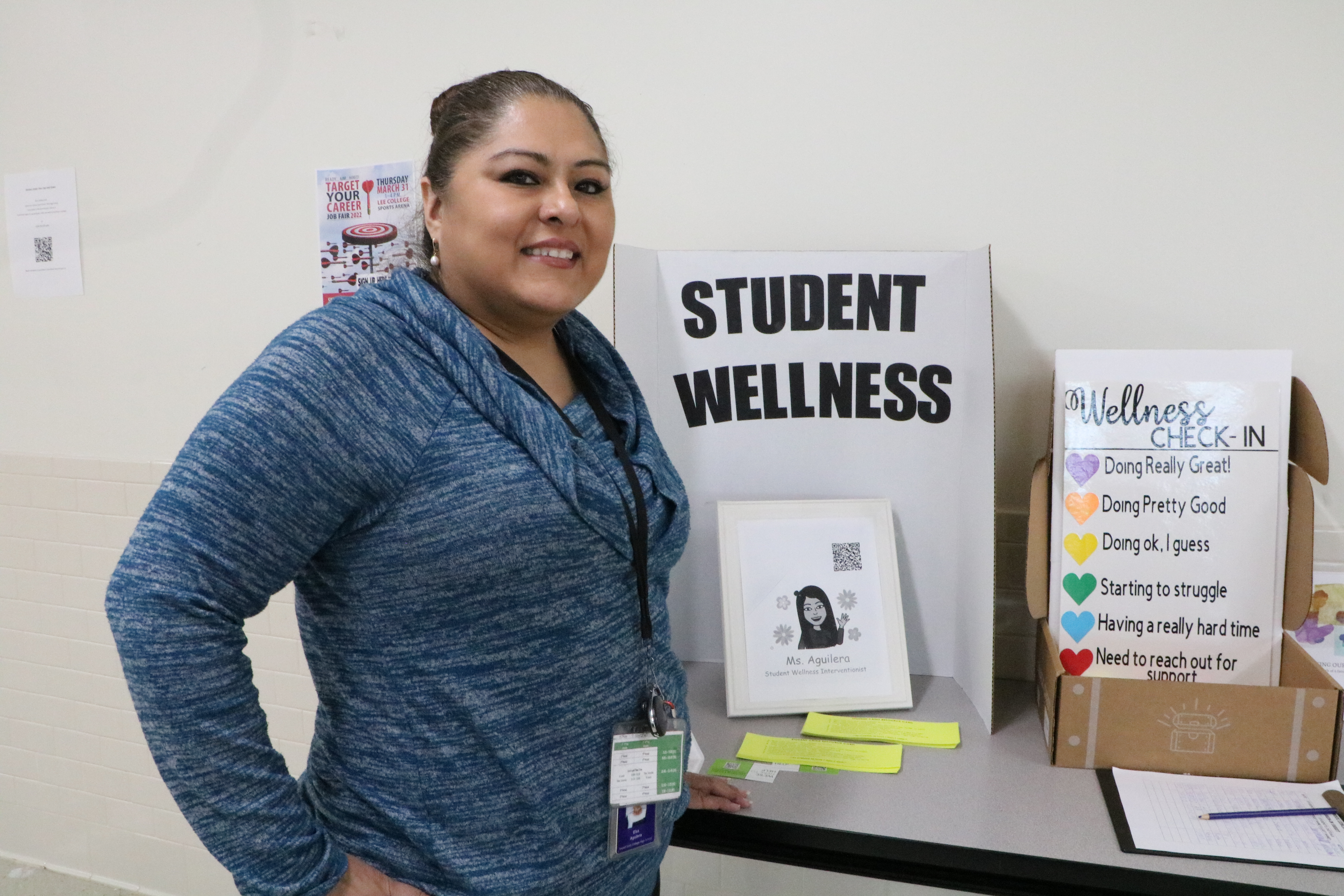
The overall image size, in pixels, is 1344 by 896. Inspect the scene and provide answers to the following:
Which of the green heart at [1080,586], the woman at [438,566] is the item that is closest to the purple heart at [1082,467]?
the green heart at [1080,586]

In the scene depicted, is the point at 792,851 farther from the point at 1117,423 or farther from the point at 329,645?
the point at 1117,423

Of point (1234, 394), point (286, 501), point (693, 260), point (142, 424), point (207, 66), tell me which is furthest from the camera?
point (142, 424)

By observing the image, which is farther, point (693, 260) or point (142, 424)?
point (142, 424)

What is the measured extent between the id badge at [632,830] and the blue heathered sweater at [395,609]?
15 mm

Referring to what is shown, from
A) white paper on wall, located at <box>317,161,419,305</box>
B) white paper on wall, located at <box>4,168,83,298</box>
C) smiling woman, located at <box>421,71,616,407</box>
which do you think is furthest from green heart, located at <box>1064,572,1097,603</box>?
white paper on wall, located at <box>4,168,83,298</box>

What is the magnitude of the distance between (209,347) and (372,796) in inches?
68.5

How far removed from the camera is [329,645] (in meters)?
0.99

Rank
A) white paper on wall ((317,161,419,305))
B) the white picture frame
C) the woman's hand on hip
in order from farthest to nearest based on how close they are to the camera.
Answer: white paper on wall ((317,161,419,305))
the white picture frame
the woman's hand on hip

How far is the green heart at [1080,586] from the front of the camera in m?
1.51

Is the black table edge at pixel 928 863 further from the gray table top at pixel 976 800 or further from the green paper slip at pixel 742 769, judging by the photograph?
the green paper slip at pixel 742 769

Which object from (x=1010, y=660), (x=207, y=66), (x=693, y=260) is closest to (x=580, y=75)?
(x=693, y=260)

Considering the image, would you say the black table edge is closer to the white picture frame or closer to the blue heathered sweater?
the blue heathered sweater

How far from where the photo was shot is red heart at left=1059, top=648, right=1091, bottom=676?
4.95 ft

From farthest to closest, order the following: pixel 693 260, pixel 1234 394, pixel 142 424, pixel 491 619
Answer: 1. pixel 142 424
2. pixel 693 260
3. pixel 1234 394
4. pixel 491 619
